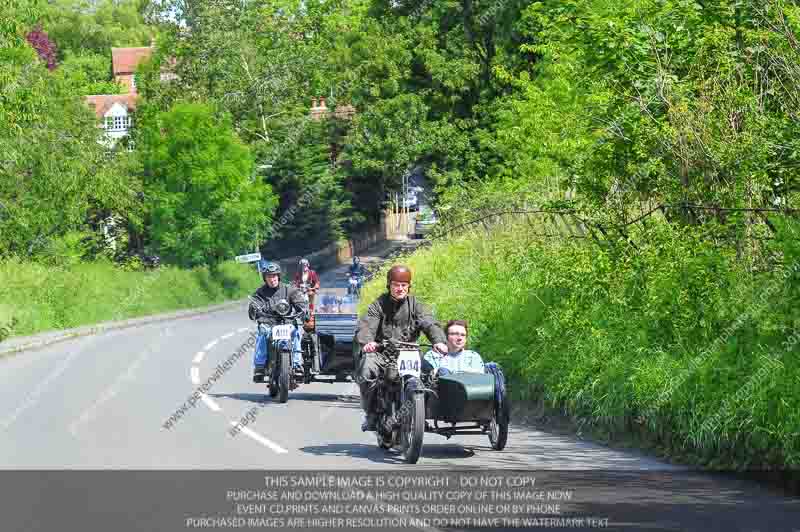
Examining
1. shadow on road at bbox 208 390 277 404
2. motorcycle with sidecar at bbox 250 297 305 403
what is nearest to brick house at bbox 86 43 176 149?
shadow on road at bbox 208 390 277 404

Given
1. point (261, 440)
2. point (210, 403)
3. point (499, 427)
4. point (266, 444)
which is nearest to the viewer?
point (499, 427)

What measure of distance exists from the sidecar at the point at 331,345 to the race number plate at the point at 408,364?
6.51 m

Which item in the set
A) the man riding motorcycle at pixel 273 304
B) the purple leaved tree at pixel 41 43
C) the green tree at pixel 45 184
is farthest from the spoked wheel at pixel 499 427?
the purple leaved tree at pixel 41 43

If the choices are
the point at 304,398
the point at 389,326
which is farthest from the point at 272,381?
the point at 389,326

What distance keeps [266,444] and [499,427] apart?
261 centimetres

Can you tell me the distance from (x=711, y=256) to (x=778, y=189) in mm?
1917

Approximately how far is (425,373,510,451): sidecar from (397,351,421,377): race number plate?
0.32 meters

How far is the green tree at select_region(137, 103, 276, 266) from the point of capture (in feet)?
196

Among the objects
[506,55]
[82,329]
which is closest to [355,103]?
[506,55]

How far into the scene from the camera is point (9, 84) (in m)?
39.6

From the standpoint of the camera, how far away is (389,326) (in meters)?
14.6

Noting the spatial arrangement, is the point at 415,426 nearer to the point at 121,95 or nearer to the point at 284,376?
the point at 284,376

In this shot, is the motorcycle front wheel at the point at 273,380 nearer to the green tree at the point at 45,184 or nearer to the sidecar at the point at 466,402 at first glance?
the sidecar at the point at 466,402

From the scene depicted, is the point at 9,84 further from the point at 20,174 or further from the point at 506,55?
the point at 506,55
